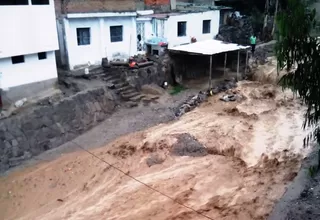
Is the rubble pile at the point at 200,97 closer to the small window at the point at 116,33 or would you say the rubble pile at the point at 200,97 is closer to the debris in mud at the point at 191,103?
the debris in mud at the point at 191,103

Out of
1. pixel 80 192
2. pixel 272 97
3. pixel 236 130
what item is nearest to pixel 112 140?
pixel 80 192

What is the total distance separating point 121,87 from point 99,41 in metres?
3.32

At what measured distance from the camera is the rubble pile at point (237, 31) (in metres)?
27.8

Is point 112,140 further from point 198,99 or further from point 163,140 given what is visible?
point 198,99

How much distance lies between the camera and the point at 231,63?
86.4 feet

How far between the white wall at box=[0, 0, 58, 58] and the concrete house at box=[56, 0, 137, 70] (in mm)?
2419

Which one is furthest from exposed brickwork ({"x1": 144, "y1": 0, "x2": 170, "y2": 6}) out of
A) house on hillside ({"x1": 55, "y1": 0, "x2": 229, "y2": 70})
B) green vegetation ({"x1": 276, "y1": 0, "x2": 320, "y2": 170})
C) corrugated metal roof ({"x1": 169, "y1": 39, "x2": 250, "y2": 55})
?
green vegetation ({"x1": 276, "y1": 0, "x2": 320, "y2": 170})

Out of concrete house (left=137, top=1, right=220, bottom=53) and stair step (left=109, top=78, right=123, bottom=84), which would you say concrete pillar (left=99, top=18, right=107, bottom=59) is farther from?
concrete house (left=137, top=1, right=220, bottom=53)

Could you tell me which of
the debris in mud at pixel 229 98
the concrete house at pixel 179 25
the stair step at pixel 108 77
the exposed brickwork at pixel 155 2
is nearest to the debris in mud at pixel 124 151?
the stair step at pixel 108 77

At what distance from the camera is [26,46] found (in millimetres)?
16375

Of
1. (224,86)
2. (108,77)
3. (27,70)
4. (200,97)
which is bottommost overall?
(200,97)

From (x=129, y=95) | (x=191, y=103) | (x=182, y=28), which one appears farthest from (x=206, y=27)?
(x=129, y=95)

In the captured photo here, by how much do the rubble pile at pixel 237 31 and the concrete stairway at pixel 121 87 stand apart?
10028mm

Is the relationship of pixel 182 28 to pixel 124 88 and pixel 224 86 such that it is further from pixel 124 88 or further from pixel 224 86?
pixel 124 88
